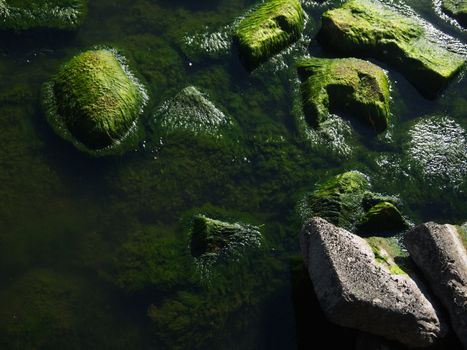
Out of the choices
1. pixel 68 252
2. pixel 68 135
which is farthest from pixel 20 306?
pixel 68 135

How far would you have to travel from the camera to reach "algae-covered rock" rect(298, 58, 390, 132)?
7418 millimetres

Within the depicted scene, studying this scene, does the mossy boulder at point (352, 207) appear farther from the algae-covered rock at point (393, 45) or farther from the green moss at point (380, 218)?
the algae-covered rock at point (393, 45)

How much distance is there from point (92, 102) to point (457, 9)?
19.5 ft

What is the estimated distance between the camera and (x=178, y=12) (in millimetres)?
8445

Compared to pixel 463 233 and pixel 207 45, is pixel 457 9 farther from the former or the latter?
pixel 463 233

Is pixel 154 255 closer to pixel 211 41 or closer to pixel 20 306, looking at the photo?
pixel 20 306

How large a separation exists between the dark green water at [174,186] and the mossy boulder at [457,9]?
64cm

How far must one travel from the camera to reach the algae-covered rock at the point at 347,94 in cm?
742

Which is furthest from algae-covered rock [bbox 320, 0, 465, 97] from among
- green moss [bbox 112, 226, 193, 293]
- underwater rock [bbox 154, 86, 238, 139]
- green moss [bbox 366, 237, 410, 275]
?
green moss [bbox 112, 226, 193, 293]

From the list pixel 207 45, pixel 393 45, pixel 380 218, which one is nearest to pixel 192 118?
pixel 207 45

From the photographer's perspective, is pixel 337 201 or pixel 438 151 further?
pixel 438 151

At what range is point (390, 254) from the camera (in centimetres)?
584

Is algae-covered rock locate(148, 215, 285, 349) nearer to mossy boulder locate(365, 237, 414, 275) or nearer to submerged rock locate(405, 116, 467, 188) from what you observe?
mossy boulder locate(365, 237, 414, 275)

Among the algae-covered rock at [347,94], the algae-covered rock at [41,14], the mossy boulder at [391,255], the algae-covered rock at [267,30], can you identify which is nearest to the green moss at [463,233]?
the mossy boulder at [391,255]
